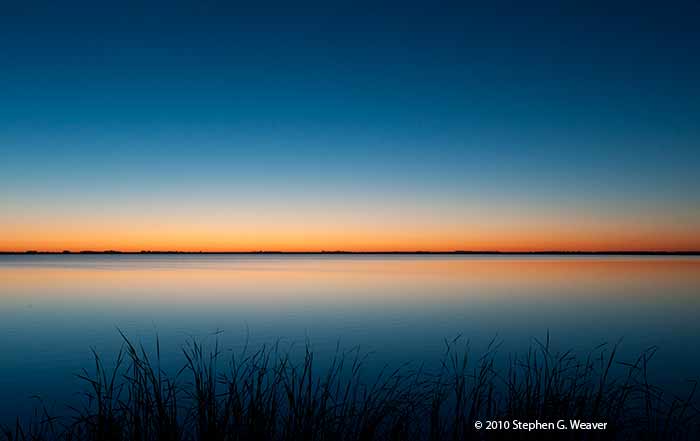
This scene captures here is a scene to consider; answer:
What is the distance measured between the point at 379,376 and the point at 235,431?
588 centimetres

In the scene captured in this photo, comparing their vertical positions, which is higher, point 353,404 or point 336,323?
point 353,404

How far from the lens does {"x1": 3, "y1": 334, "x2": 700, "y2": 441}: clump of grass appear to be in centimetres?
588

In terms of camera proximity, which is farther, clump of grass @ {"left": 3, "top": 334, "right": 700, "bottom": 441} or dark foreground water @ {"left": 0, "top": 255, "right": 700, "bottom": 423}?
dark foreground water @ {"left": 0, "top": 255, "right": 700, "bottom": 423}

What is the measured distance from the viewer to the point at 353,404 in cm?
658

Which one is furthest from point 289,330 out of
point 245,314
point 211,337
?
point 245,314

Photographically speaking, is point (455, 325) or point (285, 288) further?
point (285, 288)

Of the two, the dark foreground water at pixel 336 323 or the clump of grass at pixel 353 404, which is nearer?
the clump of grass at pixel 353 404

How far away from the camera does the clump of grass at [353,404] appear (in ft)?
19.3

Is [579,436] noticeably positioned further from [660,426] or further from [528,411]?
[660,426]

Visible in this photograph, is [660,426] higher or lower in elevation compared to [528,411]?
lower

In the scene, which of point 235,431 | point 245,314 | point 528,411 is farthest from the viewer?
point 245,314

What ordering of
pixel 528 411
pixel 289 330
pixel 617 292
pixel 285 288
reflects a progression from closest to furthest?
pixel 528 411 → pixel 289 330 → pixel 617 292 → pixel 285 288

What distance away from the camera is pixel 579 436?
6145mm

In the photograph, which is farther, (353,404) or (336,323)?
(336,323)
